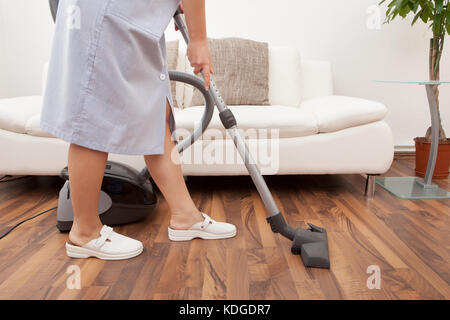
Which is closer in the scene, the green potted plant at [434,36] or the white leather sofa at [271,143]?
the white leather sofa at [271,143]

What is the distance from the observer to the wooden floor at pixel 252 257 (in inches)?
37.6

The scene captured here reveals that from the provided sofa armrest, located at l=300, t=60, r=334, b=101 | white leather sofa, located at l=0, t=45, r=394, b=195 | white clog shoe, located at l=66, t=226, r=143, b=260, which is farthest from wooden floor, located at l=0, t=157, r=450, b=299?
sofa armrest, located at l=300, t=60, r=334, b=101

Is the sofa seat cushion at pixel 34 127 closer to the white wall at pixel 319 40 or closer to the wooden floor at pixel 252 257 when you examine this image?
the wooden floor at pixel 252 257

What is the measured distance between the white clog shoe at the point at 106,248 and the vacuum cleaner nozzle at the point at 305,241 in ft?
1.44

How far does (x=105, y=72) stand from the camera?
93cm

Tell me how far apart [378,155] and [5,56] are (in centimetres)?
234

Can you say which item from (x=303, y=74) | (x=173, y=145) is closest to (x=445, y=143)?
(x=303, y=74)

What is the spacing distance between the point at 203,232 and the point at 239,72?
108cm

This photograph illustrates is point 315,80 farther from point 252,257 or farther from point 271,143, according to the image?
point 252,257

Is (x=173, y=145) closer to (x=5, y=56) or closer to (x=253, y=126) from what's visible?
(x=253, y=126)

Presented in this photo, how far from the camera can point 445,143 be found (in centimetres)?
208

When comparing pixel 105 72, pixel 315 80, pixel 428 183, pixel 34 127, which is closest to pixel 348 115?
pixel 428 183

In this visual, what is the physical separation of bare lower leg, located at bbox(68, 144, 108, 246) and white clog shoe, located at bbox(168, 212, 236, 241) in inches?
10.7

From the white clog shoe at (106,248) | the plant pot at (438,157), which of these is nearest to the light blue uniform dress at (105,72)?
the white clog shoe at (106,248)
